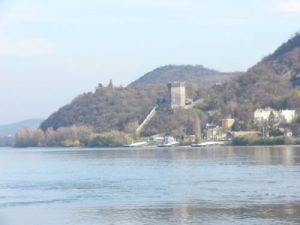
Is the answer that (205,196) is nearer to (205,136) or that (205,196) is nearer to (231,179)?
(231,179)

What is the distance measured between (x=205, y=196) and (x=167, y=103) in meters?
77.8

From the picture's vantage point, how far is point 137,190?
2523cm

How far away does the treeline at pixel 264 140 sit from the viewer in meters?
66.5

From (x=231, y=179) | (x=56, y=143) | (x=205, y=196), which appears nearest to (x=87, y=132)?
(x=56, y=143)

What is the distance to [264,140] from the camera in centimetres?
6806

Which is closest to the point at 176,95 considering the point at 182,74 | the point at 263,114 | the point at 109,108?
the point at 109,108

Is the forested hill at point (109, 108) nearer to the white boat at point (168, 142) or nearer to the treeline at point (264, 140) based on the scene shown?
the white boat at point (168, 142)

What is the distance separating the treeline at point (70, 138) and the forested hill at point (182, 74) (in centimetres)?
7506

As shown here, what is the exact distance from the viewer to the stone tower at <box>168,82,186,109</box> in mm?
98738

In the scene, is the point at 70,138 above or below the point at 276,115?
below

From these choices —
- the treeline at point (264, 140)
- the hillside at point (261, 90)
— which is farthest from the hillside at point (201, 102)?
the treeline at point (264, 140)

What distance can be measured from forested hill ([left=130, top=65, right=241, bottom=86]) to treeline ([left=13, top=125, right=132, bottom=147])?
75.1 m

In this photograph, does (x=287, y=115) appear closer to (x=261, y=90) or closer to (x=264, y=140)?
(x=264, y=140)

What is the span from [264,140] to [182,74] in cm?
11577
